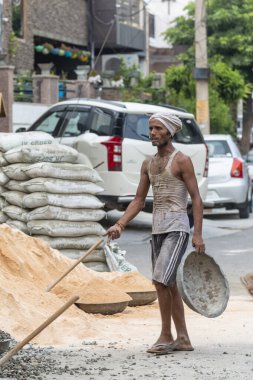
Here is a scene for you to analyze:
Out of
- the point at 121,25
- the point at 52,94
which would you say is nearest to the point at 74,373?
the point at 52,94

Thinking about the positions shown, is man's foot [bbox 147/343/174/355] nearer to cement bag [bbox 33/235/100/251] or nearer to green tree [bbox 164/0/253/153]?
cement bag [bbox 33/235/100/251]

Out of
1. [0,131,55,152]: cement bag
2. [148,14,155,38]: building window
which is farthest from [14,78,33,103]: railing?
[148,14,155,38]: building window

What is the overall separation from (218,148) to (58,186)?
33.1 ft

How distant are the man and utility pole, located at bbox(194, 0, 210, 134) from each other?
18.7 meters

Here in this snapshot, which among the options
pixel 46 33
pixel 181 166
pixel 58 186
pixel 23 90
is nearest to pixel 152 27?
pixel 46 33

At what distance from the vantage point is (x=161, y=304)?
8.42 meters

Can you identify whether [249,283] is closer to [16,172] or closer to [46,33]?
[16,172]

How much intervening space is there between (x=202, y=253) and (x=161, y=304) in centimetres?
52

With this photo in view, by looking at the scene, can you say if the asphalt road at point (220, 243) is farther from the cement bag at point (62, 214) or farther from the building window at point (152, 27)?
the building window at point (152, 27)

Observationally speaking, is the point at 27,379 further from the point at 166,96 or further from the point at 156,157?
the point at 166,96

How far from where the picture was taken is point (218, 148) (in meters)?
23.5

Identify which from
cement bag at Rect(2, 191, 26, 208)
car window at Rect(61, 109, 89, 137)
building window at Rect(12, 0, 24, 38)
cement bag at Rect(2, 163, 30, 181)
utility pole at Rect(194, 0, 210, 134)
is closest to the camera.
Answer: cement bag at Rect(2, 191, 26, 208)

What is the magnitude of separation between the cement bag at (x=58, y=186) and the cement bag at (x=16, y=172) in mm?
200

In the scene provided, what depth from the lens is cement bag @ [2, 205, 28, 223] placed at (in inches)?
547
